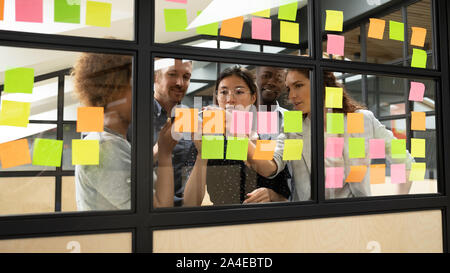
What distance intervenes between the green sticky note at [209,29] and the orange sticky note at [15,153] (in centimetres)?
95

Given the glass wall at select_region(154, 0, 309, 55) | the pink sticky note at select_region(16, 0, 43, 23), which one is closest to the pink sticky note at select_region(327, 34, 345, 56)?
the glass wall at select_region(154, 0, 309, 55)

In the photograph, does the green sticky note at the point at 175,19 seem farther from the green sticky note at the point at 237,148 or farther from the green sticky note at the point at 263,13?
the green sticky note at the point at 237,148

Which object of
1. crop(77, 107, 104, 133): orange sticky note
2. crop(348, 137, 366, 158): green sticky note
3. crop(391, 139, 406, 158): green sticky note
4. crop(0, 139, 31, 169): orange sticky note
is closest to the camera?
crop(0, 139, 31, 169): orange sticky note

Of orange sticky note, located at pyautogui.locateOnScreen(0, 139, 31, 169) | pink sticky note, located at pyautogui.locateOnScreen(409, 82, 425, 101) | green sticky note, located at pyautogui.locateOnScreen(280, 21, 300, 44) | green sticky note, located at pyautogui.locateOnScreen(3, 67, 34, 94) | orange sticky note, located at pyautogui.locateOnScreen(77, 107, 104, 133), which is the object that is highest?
green sticky note, located at pyautogui.locateOnScreen(280, 21, 300, 44)

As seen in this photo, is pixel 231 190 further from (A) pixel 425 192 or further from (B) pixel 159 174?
(A) pixel 425 192

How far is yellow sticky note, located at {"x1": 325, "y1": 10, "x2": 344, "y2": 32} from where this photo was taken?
2.01 metres

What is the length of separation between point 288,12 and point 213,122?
74 centimetres

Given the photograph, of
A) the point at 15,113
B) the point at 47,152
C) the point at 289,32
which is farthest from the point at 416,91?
the point at 15,113

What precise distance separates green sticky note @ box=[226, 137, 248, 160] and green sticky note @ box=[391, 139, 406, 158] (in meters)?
0.95

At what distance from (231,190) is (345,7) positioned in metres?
1.24

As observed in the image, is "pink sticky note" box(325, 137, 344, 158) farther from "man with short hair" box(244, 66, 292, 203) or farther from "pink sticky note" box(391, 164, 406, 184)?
"pink sticky note" box(391, 164, 406, 184)

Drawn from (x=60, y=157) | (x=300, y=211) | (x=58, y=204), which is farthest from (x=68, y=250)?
(x=300, y=211)

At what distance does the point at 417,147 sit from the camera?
7.18ft

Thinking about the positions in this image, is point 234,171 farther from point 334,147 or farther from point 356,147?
point 356,147
